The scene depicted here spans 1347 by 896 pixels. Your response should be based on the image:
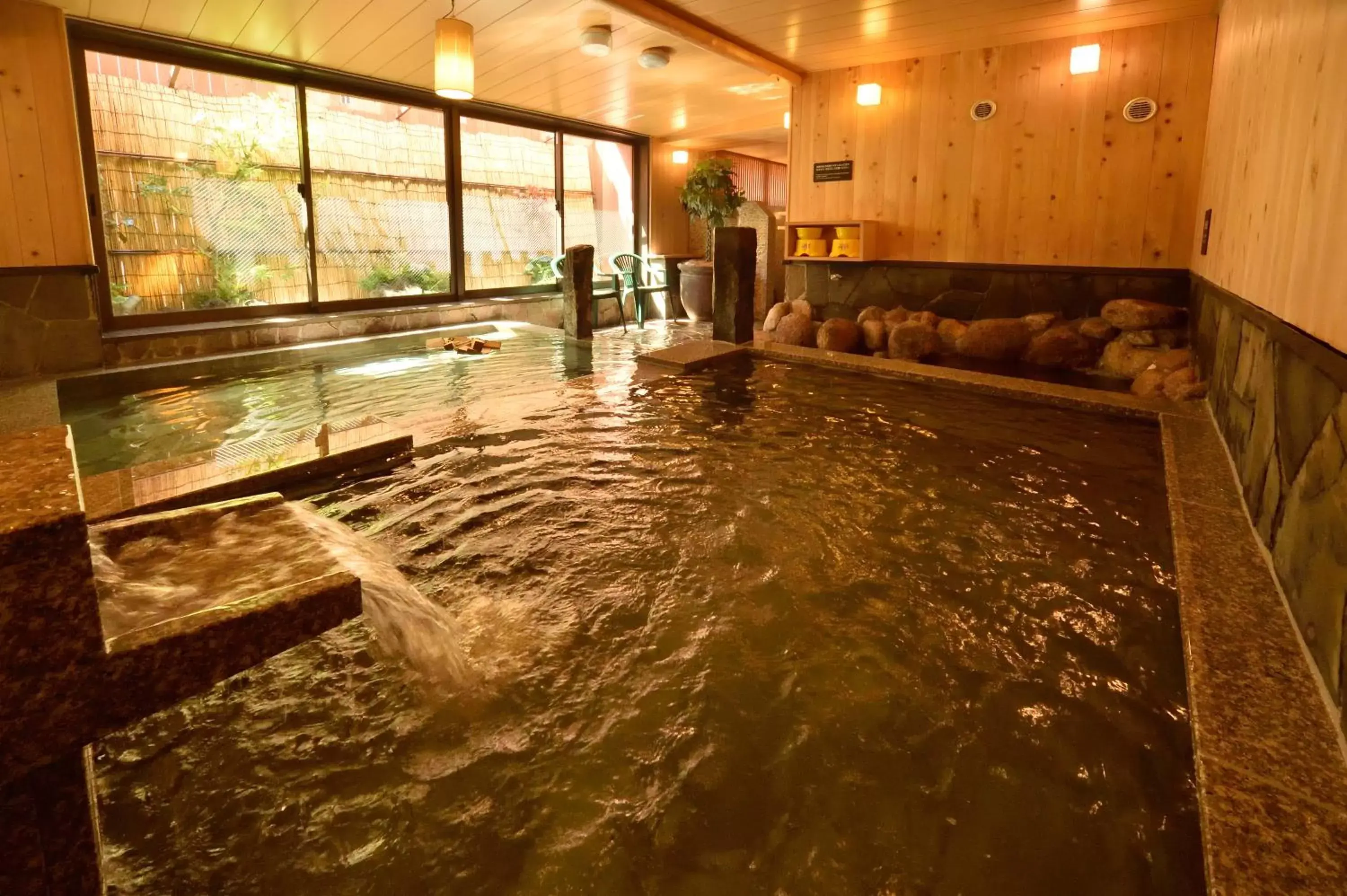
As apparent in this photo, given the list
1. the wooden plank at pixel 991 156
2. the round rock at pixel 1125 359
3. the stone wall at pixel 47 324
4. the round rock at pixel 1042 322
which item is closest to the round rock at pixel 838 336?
the wooden plank at pixel 991 156

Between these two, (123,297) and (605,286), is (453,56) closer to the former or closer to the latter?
(123,297)

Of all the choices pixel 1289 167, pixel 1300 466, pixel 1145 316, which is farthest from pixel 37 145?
pixel 1145 316

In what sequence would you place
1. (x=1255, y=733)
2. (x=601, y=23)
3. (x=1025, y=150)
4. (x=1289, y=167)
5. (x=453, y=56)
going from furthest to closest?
1. (x=1025, y=150)
2. (x=601, y=23)
3. (x=453, y=56)
4. (x=1289, y=167)
5. (x=1255, y=733)

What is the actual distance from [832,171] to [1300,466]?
581 centimetres

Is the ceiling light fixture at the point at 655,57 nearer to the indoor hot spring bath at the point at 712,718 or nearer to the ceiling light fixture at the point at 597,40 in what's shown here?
the ceiling light fixture at the point at 597,40

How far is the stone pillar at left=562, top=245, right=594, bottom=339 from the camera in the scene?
708 cm

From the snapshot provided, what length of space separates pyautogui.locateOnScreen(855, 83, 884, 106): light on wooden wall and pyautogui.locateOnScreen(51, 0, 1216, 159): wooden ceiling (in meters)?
0.22

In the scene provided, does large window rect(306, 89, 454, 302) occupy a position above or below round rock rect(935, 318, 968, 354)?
above

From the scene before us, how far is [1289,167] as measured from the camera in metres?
2.19

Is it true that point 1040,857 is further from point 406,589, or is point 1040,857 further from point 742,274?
point 742,274

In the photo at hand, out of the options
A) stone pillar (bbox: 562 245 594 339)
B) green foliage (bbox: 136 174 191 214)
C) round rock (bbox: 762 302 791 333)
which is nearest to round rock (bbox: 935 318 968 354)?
round rock (bbox: 762 302 791 333)

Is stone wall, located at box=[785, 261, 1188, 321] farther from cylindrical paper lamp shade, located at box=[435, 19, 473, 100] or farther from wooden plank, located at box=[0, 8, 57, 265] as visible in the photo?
wooden plank, located at box=[0, 8, 57, 265]

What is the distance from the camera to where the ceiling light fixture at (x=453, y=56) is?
13.8 ft

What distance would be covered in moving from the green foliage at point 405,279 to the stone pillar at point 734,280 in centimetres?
321
